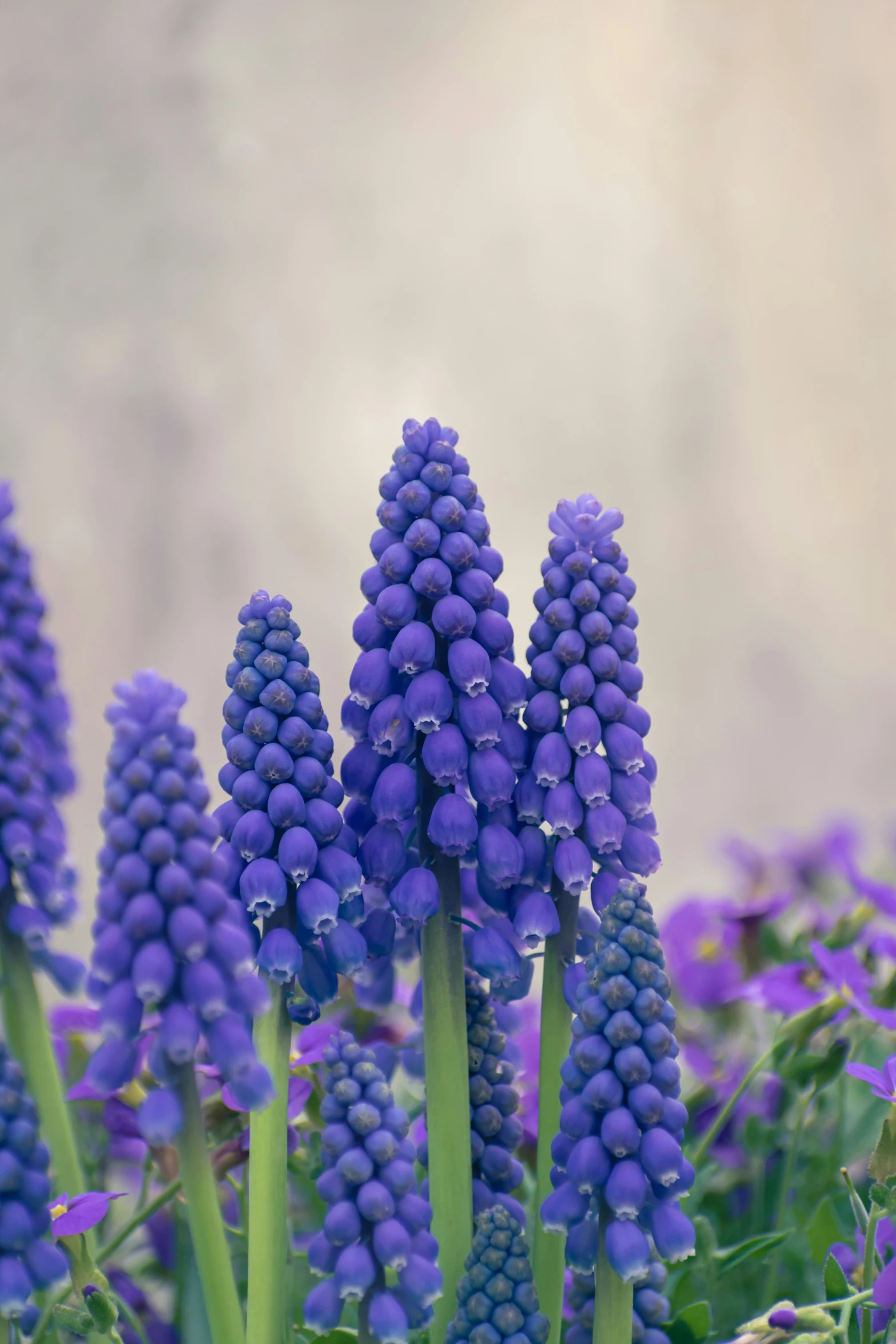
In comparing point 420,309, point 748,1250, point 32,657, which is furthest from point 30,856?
point 420,309

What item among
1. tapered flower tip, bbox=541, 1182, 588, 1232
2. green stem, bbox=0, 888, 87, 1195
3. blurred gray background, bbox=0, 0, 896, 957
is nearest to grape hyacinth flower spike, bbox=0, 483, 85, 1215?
green stem, bbox=0, 888, 87, 1195

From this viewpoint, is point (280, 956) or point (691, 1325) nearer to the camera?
point (280, 956)

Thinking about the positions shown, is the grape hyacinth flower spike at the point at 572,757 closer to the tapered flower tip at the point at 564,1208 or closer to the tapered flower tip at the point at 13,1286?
the tapered flower tip at the point at 564,1208

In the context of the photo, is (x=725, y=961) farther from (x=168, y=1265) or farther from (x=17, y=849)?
(x=17, y=849)

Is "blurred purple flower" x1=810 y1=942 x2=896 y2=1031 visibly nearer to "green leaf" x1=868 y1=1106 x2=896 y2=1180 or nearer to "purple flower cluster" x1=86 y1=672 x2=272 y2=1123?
"green leaf" x1=868 y1=1106 x2=896 y2=1180

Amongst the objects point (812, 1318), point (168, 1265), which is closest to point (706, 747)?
point (168, 1265)

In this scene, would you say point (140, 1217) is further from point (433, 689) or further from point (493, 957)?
point (433, 689)

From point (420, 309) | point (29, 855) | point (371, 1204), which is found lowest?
point (371, 1204)

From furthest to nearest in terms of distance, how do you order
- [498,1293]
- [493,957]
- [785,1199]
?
1. [785,1199]
2. [493,957]
3. [498,1293]
